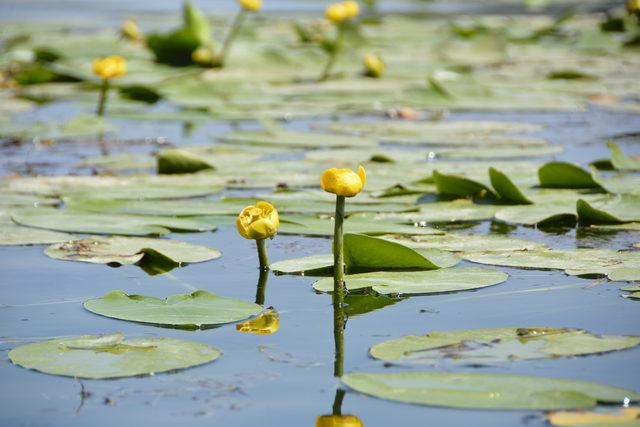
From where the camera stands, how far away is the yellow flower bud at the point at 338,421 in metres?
1.25

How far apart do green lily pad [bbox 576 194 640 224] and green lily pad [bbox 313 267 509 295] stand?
42cm

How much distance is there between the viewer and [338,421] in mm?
1256

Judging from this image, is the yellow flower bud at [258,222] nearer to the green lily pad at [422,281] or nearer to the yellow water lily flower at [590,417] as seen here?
the green lily pad at [422,281]

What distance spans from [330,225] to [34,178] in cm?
89

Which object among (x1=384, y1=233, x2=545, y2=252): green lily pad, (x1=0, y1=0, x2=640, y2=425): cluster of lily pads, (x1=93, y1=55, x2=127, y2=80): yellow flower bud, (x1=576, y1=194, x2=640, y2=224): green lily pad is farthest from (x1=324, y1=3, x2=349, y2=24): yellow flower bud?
(x1=384, y1=233, x2=545, y2=252): green lily pad

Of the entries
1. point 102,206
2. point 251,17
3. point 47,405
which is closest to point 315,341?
point 47,405

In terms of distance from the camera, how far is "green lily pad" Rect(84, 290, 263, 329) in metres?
1.63

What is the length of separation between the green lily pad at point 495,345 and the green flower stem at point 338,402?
11cm

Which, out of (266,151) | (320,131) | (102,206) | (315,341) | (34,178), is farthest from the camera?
(320,131)

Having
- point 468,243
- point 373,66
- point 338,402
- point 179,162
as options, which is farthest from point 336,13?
point 338,402

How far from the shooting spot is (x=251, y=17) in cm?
805

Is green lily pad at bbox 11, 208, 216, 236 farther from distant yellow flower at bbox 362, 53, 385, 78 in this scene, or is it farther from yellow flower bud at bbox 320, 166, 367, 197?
distant yellow flower at bbox 362, 53, 385, 78

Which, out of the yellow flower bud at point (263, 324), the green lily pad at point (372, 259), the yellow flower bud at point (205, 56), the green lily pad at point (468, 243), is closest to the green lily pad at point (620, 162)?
the green lily pad at point (468, 243)

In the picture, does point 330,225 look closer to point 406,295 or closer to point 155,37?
point 406,295
